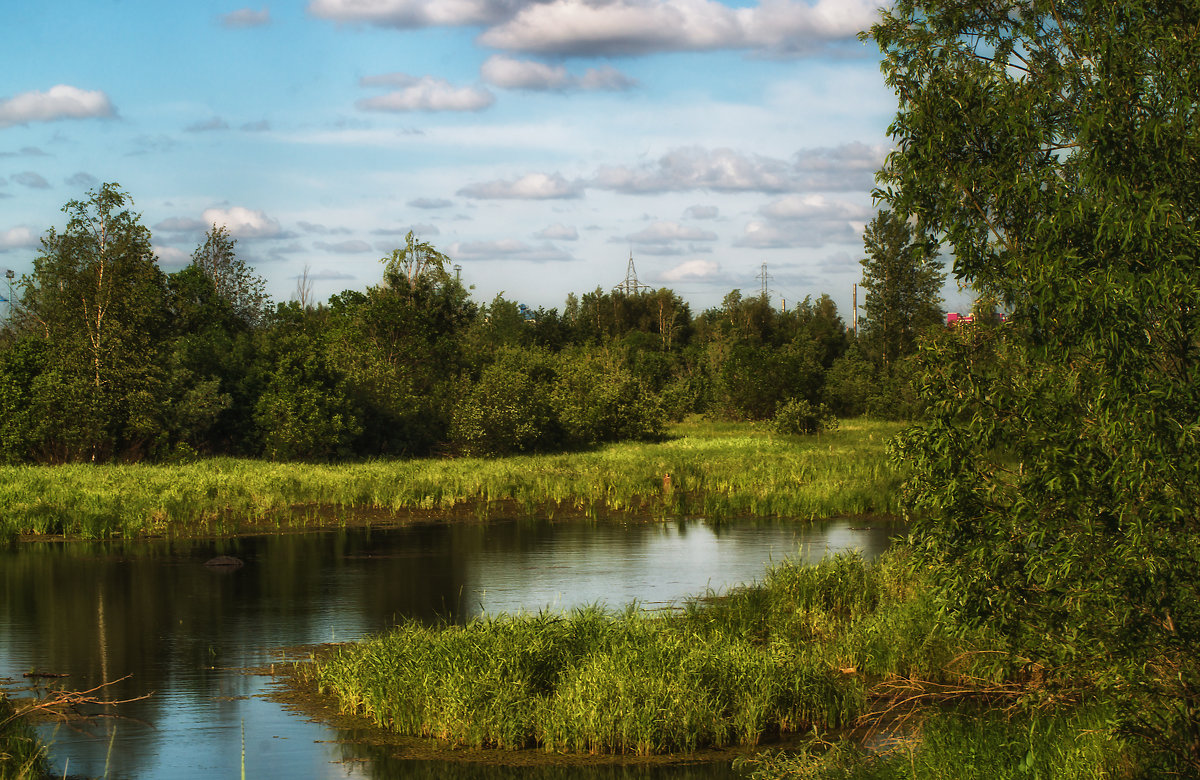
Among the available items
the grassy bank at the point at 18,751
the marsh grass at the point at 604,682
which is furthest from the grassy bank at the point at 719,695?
the grassy bank at the point at 18,751

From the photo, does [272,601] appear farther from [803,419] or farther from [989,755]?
[803,419]

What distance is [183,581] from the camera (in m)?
18.2

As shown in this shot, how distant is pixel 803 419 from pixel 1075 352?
37891 millimetres

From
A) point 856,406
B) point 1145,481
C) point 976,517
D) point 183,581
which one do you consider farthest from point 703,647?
point 856,406

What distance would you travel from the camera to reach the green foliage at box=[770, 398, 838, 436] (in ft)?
148

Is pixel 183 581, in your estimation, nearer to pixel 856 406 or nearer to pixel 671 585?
pixel 671 585

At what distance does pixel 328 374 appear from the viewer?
121 ft

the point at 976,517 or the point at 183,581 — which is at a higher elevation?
the point at 976,517

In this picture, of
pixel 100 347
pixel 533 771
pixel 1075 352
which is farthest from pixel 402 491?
pixel 1075 352

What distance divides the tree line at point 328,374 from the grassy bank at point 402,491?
2358 millimetres

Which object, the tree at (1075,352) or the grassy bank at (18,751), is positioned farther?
the grassy bank at (18,751)

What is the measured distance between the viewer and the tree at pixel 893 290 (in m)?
64.1

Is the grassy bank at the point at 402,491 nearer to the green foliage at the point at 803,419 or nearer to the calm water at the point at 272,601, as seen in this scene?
the calm water at the point at 272,601

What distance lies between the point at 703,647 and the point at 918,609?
2969 millimetres
